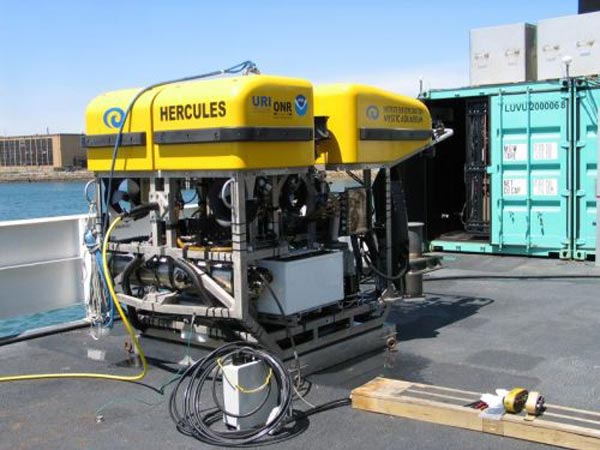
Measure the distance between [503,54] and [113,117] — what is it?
7.32 m

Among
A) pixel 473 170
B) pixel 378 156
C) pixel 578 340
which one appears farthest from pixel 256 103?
pixel 473 170

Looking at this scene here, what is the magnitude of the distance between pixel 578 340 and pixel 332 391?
2.38m

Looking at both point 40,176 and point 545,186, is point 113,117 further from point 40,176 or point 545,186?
point 40,176

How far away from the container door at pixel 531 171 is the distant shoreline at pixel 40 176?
47685 mm

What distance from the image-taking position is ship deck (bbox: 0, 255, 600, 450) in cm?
412

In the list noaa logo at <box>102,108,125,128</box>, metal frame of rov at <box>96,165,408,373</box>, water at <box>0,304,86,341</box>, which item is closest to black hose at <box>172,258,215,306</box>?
metal frame of rov at <box>96,165,408,373</box>

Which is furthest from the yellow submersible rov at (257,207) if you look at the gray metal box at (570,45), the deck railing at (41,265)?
the gray metal box at (570,45)

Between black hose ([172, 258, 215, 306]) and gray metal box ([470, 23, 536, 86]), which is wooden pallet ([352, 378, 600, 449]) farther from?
gray metal box ([470, 23, 536, 86])

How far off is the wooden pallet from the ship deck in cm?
7

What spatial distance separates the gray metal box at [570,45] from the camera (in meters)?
10.2

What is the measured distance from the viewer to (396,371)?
5.32 metres

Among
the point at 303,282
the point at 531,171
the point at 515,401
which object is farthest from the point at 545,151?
the point at 515,401

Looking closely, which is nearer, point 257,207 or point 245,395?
point 245,395

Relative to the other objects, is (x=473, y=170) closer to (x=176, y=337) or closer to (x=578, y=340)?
(x=578, y=340)
